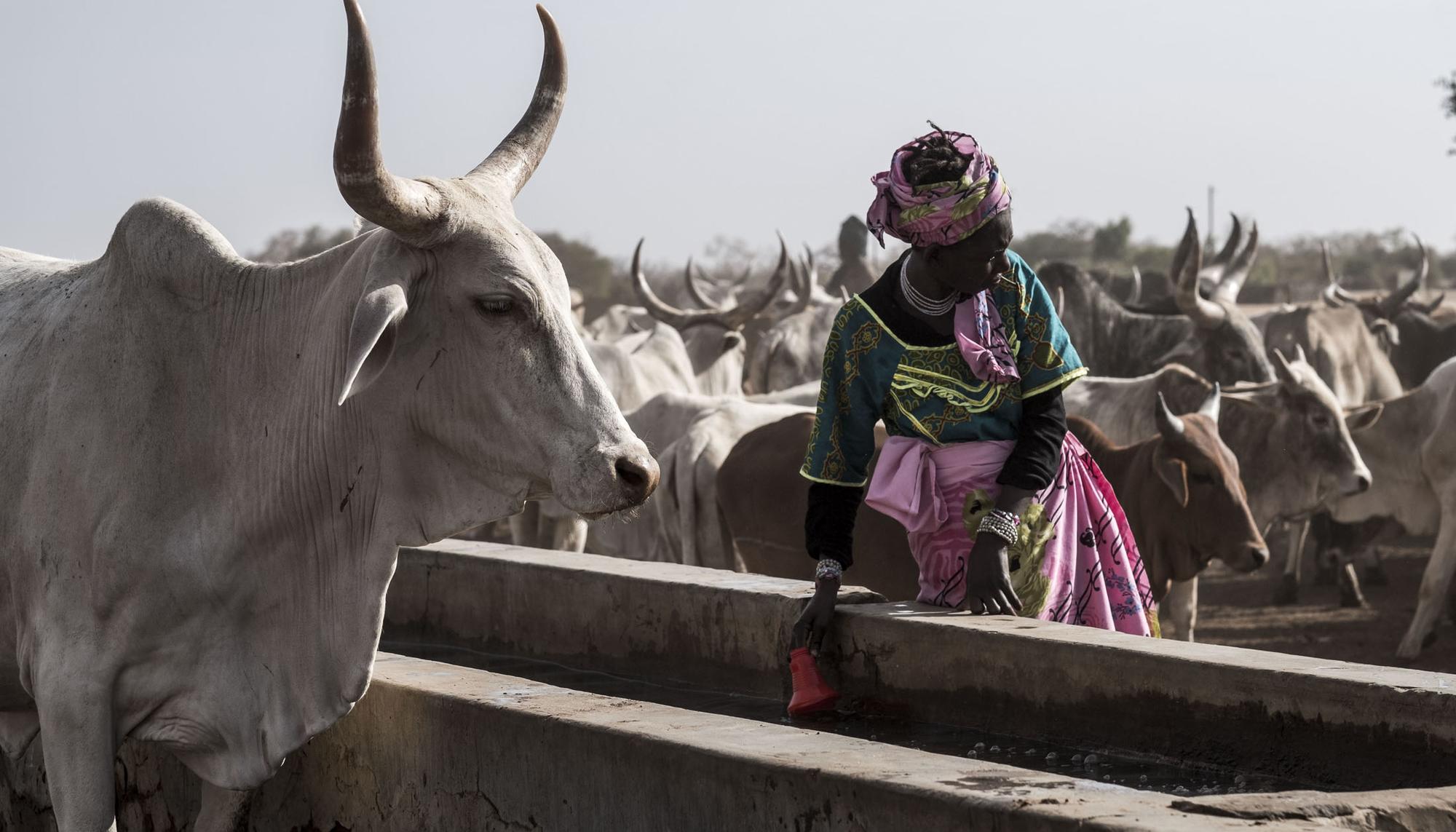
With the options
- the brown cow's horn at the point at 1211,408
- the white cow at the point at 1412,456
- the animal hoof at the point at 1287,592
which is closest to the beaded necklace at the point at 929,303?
the brown cow's horn at the point at 1211,408

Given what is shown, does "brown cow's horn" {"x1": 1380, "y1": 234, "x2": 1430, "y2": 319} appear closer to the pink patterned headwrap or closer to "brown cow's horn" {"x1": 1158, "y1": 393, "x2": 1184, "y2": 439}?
"brown cow's horn" {"x1": 1158, "y1": 393, "x2": 1184, "y2": 439}

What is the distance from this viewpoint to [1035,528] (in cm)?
380

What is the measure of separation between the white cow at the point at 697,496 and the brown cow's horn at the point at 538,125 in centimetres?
378

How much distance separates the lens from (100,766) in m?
3.36

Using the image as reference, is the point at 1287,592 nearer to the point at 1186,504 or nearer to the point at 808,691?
the point at 1186,504

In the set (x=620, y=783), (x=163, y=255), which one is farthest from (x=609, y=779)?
(x=163, y=255)

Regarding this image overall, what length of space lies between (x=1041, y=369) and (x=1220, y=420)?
5.30m

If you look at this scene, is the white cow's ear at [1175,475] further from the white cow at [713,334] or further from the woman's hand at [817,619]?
the white cow at [713,334]

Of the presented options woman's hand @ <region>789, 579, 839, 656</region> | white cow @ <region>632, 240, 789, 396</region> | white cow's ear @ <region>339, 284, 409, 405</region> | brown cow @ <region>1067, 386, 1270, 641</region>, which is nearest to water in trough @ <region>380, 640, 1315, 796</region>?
woman's hand @ <region>789, 579, 839, 656</region>

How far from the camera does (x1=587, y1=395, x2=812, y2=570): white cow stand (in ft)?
26.7

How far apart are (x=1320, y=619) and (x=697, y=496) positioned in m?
4.04

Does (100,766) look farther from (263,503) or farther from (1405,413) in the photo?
(1405,413)

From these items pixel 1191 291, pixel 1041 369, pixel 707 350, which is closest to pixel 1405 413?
pixel 1191 291

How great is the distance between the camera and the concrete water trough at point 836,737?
2.58m
